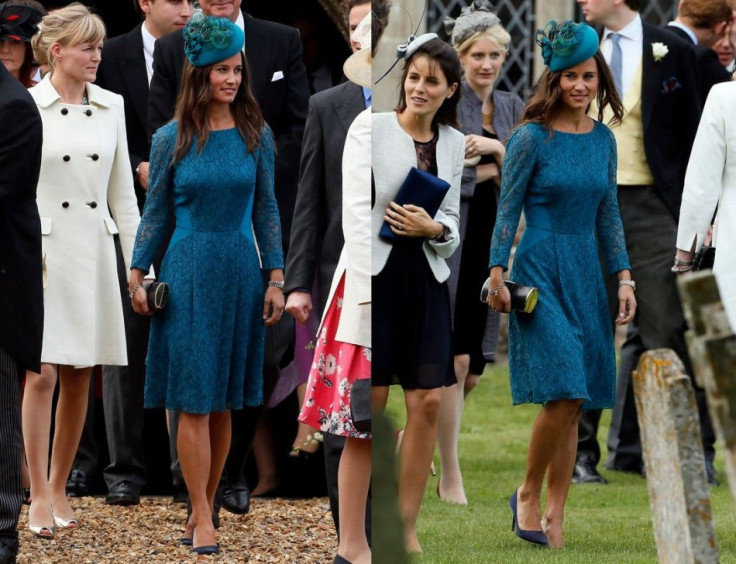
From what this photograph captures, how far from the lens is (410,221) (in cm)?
416

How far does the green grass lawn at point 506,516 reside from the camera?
4.39 m

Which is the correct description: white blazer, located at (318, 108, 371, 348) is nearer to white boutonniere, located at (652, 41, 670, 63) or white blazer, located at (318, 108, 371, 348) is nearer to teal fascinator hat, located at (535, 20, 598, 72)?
teal fascinator hat, located at (535, 20, 598, 72)

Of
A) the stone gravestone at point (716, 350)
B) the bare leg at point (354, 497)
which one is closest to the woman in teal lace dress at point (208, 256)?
the bare leg at point (354, 497)

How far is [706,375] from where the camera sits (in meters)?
2.87

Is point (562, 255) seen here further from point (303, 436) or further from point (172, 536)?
point (172, 536)

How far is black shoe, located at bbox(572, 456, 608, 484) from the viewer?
17.7 ft

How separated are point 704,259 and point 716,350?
3.56ft

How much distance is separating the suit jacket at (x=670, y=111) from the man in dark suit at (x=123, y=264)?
1.81 meters

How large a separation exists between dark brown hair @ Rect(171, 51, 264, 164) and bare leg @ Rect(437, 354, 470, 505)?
113cm

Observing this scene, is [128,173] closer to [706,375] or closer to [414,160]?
[414,160]

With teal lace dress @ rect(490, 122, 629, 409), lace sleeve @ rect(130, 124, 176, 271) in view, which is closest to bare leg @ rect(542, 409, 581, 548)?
teal lace dress @ rect(490, 122, 629, 409)

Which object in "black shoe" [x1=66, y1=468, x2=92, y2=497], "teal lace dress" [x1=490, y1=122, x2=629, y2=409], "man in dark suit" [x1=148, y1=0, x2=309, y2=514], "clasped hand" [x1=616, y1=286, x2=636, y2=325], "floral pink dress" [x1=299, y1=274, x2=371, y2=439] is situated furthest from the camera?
"black shoe" [x1=66, y1=468, x2=92, y2=497]

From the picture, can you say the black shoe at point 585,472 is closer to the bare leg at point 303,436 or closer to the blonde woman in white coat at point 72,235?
the bare leg at point 303,436

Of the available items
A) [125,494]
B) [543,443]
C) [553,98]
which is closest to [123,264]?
[125,494]
